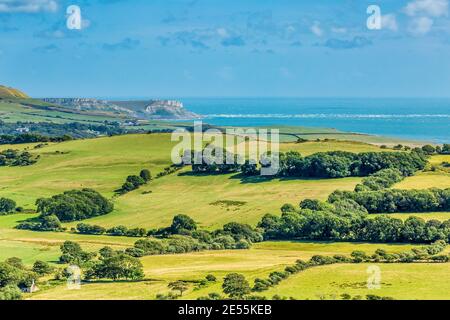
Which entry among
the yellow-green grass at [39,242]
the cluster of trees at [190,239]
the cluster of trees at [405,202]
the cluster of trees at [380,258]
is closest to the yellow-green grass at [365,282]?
the cluster of trees at [380,258]

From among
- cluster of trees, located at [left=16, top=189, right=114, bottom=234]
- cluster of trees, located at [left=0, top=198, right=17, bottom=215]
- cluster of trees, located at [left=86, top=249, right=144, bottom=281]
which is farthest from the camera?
cluster of trees, located at [left=0, top=198, right=17, bottom=215]

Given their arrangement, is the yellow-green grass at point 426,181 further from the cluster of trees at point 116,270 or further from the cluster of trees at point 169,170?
the cluster of trees at point 116,270

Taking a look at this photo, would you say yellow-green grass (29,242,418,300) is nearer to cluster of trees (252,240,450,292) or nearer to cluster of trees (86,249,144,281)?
cluster of trees (86,249,144,281)

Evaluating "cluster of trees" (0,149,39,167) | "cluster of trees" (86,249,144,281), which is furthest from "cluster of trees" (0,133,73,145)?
"cluster of trees" (86,249,144,281)

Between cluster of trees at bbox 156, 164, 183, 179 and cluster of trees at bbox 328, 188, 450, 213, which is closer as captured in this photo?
cluster of trees at bbox 328, 188, 450, 213

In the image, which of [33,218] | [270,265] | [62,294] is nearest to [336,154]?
[33,218]

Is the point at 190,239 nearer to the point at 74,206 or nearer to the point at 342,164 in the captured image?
the point at 74,206
